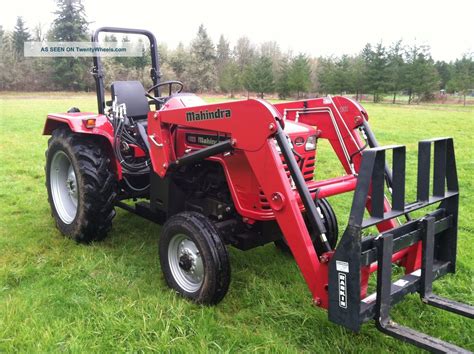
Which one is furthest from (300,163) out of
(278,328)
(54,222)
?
(54,222)

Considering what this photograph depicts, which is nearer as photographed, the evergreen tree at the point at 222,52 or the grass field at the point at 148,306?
the grass field at the point at 148,306

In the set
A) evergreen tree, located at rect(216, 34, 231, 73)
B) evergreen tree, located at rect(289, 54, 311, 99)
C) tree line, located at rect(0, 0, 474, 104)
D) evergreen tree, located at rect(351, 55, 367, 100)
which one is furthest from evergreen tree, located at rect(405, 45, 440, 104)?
evergreen tree, located at rect(216, 34, 231, 73)

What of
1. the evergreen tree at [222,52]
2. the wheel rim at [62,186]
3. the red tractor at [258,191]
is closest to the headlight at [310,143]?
the red tractor at [258,191]

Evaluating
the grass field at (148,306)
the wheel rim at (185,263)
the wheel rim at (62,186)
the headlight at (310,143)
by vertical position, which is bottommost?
the grass field at (148,306)

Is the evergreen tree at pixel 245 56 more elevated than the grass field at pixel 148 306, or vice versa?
the evergreen tree at pixel 245 56

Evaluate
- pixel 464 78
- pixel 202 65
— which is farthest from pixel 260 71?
pixel 464 78

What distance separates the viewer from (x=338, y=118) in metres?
3.40

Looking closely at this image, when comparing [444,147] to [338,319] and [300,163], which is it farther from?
[338,319]

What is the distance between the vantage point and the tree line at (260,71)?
127 ft

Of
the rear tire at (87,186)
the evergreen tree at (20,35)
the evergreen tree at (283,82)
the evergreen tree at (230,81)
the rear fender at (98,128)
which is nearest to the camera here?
the rear tire at (87,186)

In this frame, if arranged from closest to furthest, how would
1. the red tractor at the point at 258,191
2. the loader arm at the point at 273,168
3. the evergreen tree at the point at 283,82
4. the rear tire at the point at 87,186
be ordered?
the red tractor at the point at 258,191, the loader arm at the point at 273,168, the rear tire at the point at 87,186, the evergreen tree at the point at 283,82

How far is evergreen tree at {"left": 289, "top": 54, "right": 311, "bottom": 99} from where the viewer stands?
43.2m

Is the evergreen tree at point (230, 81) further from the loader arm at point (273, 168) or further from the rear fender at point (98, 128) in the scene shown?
the loader arm at point (273, 168)

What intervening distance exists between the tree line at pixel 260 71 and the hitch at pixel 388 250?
3213 centimetres
